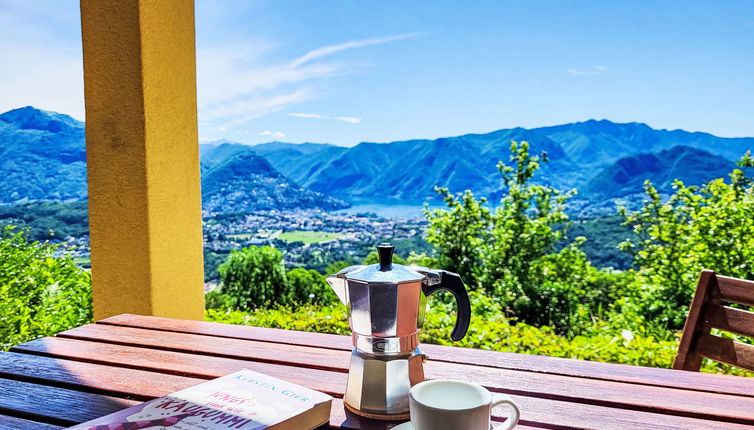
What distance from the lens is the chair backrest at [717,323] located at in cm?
132

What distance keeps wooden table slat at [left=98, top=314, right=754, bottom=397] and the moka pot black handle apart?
11.4 inches

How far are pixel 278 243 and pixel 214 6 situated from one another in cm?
175

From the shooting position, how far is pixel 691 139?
22.2 feet

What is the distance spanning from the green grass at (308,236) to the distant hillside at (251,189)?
86cm

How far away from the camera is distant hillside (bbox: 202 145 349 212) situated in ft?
17.2

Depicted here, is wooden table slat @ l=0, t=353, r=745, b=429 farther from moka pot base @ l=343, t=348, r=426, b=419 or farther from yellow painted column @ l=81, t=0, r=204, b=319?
yellow painted column @ l=81, t=0, r=204, b=319

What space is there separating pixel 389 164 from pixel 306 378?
6.08m

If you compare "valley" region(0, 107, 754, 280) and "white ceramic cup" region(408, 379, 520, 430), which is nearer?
"white ceramic cup" region(408, 379, 520, 430)

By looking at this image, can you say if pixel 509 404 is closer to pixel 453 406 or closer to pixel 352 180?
pixel 453 406

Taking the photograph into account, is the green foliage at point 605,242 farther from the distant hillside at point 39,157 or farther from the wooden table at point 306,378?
the wooden table at point 306,378

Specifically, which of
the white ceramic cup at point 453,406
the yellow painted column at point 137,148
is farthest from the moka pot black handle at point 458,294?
the yellow painted column at point 137,148

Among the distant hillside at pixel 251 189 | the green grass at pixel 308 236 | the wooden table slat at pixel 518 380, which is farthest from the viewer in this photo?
the distant hillside at pixel 251 189

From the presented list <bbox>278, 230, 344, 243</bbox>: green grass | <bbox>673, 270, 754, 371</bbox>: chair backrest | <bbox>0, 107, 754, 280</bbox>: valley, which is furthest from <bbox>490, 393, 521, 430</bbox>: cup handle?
<bbox>278, 230, 344, 243</bbox>: green grass

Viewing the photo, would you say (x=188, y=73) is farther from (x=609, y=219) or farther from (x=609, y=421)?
(x=609, y=219)
